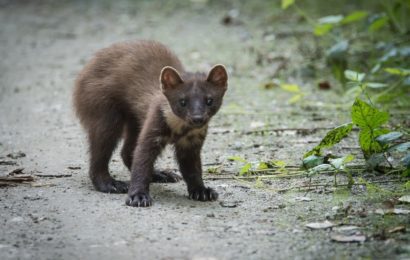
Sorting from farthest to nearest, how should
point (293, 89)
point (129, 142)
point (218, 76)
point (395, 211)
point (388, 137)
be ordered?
point (293, 89)
point (129, 142)
point (218, 76)
point (388, 137)
point (395, 211)

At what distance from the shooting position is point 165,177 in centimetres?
680

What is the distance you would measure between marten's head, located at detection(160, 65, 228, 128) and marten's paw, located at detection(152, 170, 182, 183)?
979mm

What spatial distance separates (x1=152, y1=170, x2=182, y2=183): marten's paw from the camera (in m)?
6.75

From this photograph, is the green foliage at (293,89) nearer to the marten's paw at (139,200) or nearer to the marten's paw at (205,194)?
the marten's paw at (205,194)

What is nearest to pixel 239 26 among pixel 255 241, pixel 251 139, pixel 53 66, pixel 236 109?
pixel 53 66

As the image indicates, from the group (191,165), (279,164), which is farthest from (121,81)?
(279,164)

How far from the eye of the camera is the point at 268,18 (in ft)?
49.1

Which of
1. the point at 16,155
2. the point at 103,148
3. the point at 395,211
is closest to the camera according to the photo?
the point at 395,211

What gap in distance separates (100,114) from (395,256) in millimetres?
3085

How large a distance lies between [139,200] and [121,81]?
1.38 m

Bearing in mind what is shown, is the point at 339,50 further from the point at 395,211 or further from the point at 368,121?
the point at 395,211

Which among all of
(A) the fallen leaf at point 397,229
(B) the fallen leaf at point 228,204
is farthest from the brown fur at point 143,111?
(A) the fallen leaf at point 397,229

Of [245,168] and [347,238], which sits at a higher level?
[245,168]

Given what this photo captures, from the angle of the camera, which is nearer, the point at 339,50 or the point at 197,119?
the point at 197,119
